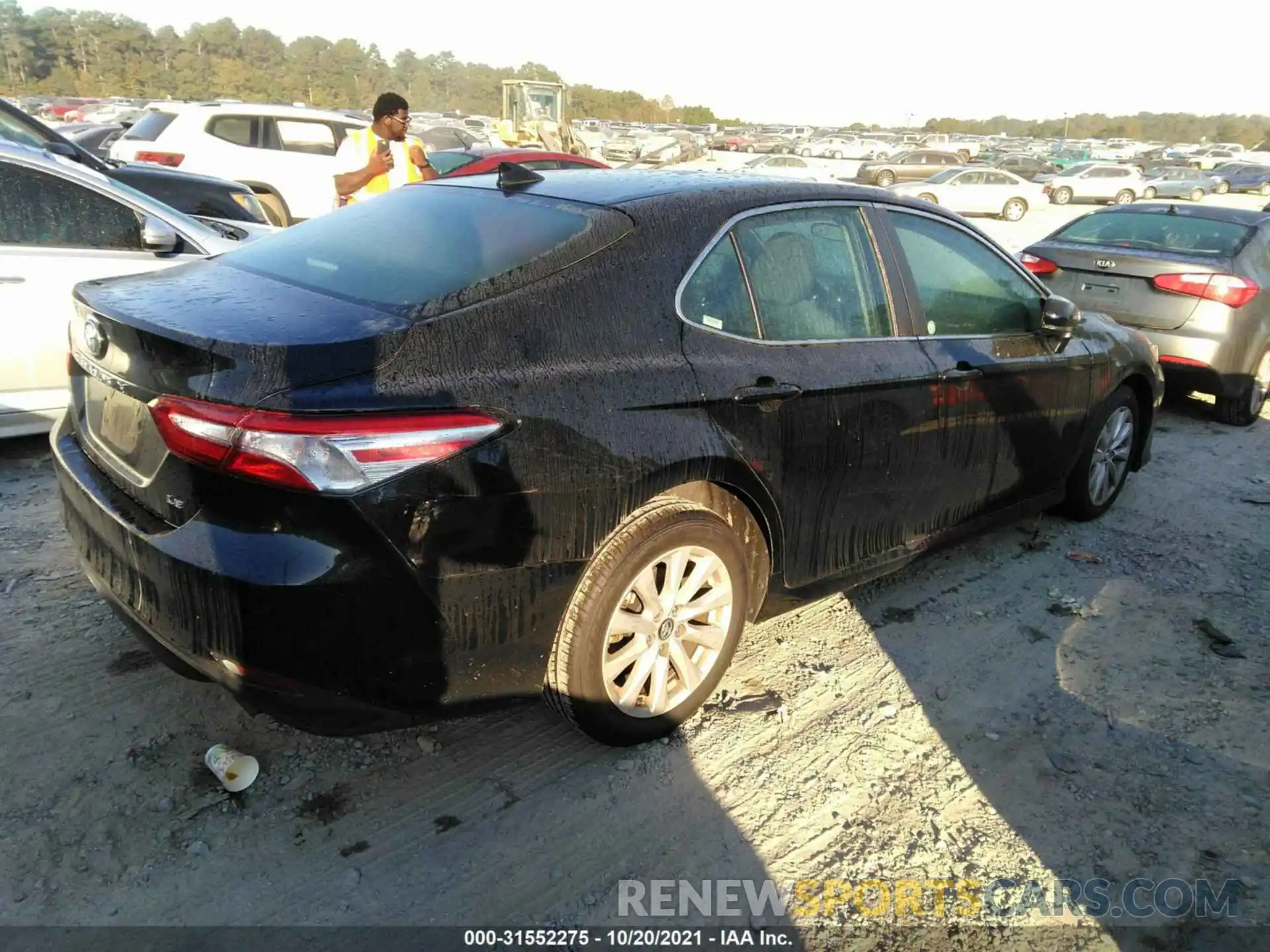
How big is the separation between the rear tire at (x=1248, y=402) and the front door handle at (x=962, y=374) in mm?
4468

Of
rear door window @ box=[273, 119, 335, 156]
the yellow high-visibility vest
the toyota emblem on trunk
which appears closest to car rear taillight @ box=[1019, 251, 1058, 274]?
the yellow high-visibility vest

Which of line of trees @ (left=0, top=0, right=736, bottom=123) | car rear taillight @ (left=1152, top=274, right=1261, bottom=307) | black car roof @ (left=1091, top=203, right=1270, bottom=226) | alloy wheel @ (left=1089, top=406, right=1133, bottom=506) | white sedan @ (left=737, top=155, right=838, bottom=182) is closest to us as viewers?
alloy wheel @ (left=1089, top=406, right=1133, bottom=506)

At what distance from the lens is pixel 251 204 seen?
8734 mm

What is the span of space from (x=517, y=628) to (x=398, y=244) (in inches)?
50.9

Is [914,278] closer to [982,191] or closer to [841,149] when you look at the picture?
[982,191]

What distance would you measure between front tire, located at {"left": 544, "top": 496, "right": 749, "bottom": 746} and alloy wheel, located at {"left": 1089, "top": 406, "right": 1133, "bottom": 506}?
110 inches

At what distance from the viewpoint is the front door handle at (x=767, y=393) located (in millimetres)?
2791

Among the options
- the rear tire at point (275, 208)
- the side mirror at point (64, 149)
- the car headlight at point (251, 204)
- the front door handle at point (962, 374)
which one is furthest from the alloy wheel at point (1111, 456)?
the rear tire at point (275, 208)

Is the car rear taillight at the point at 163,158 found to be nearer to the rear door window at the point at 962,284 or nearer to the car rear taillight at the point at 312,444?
the rear door window at the point at 962,284

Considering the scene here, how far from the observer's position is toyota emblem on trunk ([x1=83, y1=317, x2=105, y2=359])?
2.52 meters

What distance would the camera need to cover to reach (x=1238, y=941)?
2.34 m

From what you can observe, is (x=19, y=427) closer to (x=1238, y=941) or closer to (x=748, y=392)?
(x=748, y=392)

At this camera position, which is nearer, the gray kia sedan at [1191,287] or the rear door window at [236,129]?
the gray kia sedan at [1191,287]

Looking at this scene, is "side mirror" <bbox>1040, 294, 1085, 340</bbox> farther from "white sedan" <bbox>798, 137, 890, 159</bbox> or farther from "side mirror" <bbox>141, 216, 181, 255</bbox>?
"white sedan" <bbox>798, 137, 890, 159</bbox>
